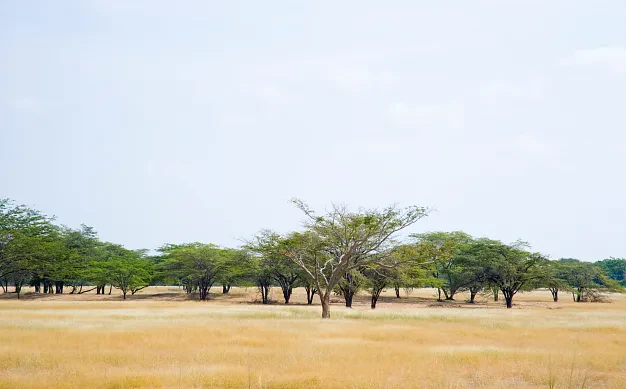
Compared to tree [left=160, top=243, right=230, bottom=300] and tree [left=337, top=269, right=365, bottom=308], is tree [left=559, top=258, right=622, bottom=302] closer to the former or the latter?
tree [left=337, top=269, right=365, bottom=308]

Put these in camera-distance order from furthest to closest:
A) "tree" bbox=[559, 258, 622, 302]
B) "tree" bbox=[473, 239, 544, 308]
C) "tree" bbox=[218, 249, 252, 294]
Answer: "tree" bbox=[559, 258, 622, 302] < "tree" bbox=[218, 249, 252, 294] < "tree" bbox=[473, 239, 544, 308]

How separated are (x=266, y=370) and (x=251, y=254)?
194 ft

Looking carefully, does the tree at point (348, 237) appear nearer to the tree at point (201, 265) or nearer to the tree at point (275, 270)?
the tree at point (275, 270)

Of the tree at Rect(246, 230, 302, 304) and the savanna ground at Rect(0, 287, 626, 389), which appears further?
the tree at Rect(246, 230, 302, 304)

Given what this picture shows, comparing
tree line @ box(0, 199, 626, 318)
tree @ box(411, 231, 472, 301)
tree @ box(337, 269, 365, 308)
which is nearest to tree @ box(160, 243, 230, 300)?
tree line @ box(0, 199, 626, 318)

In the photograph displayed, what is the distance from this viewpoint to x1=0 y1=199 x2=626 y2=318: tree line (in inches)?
1646

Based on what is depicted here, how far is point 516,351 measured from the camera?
67.2 ft

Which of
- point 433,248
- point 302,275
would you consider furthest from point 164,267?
point 433,248

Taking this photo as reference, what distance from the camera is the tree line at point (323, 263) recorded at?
137 feet

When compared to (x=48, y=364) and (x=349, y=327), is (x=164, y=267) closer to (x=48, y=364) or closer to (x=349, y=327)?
(x=349, y=327)

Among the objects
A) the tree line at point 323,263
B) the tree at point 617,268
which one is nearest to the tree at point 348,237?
the tree line at point 323,263

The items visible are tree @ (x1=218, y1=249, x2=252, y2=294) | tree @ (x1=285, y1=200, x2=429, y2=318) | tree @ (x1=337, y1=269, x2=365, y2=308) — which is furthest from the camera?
tree @ (x1=218, y1=249, x2=252, y2=294)

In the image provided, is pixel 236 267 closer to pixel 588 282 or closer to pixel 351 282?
pixel 351 282

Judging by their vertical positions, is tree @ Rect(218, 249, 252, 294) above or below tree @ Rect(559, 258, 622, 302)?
above
